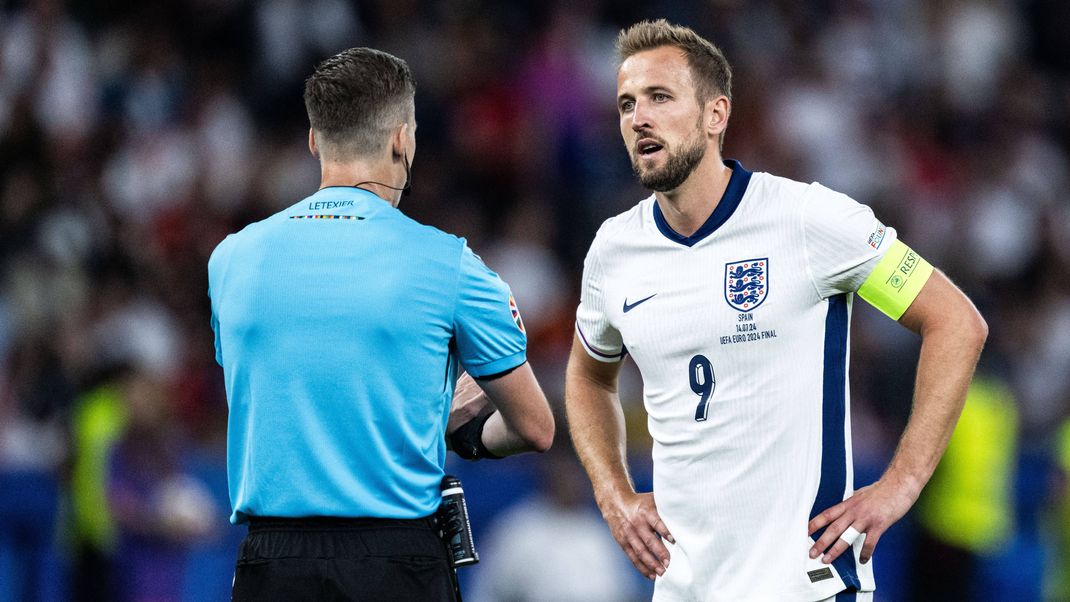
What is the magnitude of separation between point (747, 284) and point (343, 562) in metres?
1.42

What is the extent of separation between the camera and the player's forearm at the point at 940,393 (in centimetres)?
430

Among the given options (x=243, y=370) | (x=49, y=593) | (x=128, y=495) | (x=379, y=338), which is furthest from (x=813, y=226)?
(x=49, y=593)

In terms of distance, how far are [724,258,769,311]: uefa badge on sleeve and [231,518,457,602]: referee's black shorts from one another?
114 centimetres

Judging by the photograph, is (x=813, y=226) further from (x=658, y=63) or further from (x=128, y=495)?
(x=128, y=495)

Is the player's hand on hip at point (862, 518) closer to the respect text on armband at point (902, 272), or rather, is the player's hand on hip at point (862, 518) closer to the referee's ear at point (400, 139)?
the respect text on armband at point (902, 272)

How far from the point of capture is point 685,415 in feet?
15.0

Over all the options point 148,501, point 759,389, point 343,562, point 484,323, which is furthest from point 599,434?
point 148,501

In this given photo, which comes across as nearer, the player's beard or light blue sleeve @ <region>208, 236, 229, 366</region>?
light blue sleeve @ <region>208, 236, 229, 366</region>

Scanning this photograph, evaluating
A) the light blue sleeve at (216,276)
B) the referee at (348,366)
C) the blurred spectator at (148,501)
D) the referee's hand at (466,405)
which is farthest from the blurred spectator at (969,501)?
the light blue sleeve at (216,276)

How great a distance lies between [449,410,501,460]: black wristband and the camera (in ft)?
14.8

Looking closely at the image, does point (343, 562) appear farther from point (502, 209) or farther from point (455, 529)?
point (502, 209)

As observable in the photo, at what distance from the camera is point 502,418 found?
4.41 metres

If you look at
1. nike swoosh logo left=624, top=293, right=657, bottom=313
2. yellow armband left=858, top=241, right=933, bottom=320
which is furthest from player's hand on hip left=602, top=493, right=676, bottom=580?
yellow armband left=858, top=241, right=933, bottom=320

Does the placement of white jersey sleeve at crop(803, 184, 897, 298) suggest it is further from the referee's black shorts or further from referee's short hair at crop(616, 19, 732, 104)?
the referee's black shorts
